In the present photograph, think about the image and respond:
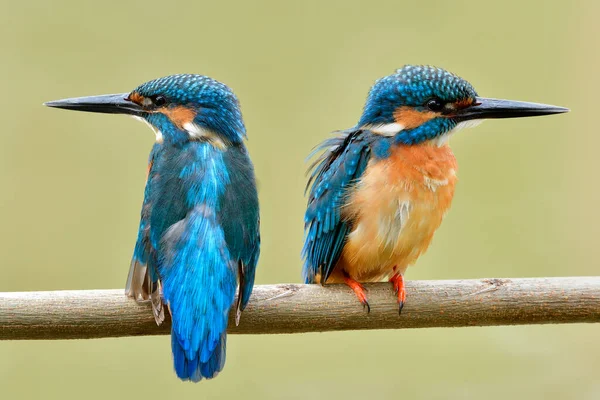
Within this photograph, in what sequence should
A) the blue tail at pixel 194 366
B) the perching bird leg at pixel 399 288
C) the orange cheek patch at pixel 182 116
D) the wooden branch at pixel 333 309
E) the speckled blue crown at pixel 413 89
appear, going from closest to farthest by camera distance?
1. the blue tail at pixel 194 366
2. the wooden branch at pixel 333 309
3. the orange cheek patch at pixel 182 116
4. the perching bird leg at pixel 399 288
5. the speckled blue crown at pixel 413 89

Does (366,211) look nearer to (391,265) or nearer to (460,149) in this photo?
(391,265)

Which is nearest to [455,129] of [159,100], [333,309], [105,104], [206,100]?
[333,309]

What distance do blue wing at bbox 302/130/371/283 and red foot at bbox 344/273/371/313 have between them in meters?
0.10

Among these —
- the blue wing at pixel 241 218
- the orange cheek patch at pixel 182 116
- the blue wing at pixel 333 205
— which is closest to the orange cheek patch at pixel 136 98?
the orange cheek patch at pixel 182 116

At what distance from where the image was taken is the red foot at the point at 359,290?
2.70 metres

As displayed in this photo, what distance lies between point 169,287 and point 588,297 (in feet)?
3.58

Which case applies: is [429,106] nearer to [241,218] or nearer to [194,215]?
[241,218]

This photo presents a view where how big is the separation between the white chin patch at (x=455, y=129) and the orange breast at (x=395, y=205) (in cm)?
2

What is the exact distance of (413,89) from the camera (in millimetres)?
2818

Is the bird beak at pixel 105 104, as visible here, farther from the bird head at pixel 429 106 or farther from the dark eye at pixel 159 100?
the bird head at pixel 429 106

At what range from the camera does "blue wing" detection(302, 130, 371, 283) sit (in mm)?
2883

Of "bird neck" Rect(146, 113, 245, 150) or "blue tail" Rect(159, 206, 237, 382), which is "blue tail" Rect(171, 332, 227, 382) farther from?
"bird neck" Rect(146, 113, 245, 150)

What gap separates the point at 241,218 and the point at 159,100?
0.39 metres

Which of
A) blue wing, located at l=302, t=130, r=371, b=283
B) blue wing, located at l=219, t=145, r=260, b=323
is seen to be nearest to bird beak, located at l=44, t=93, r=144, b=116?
blue wing, located at l=219, t=145, r=260, b=323
